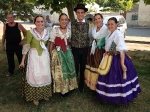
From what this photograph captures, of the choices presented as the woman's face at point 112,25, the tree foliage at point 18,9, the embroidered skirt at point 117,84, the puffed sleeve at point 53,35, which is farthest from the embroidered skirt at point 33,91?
the tree foliage at point 18,9

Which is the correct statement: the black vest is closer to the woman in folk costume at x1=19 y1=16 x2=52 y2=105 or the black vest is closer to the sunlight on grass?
the woman in folk costume at x1=19 y1=16 x2=52 y2=105

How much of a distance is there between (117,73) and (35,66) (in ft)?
4.69

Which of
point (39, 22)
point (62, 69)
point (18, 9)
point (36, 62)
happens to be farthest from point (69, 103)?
point (18, 9)

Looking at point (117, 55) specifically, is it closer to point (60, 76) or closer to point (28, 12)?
point (60, 76)

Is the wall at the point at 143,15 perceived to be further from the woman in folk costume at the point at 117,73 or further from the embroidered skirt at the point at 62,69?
the embroidered skirt at the point at 62,69

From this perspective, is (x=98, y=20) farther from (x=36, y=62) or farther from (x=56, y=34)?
(x=36, y=62)

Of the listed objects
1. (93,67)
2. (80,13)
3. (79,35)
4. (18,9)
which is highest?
(18,9)

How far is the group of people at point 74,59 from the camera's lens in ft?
10.1

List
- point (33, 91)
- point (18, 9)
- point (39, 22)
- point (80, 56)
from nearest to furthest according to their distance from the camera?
point (39, 22), point (33, 91), point (80, 56), point (18, 9)

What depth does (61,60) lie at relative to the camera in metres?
3.33

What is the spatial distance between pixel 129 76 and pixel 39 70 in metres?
1.59

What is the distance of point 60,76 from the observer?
11.0 ft

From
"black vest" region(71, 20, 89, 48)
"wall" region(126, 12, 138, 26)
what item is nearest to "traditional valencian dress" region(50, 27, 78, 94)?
"black vest" region(71, 20, 89, 48)

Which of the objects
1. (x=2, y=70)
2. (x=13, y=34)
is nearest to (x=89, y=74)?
(x=13, y=34)
